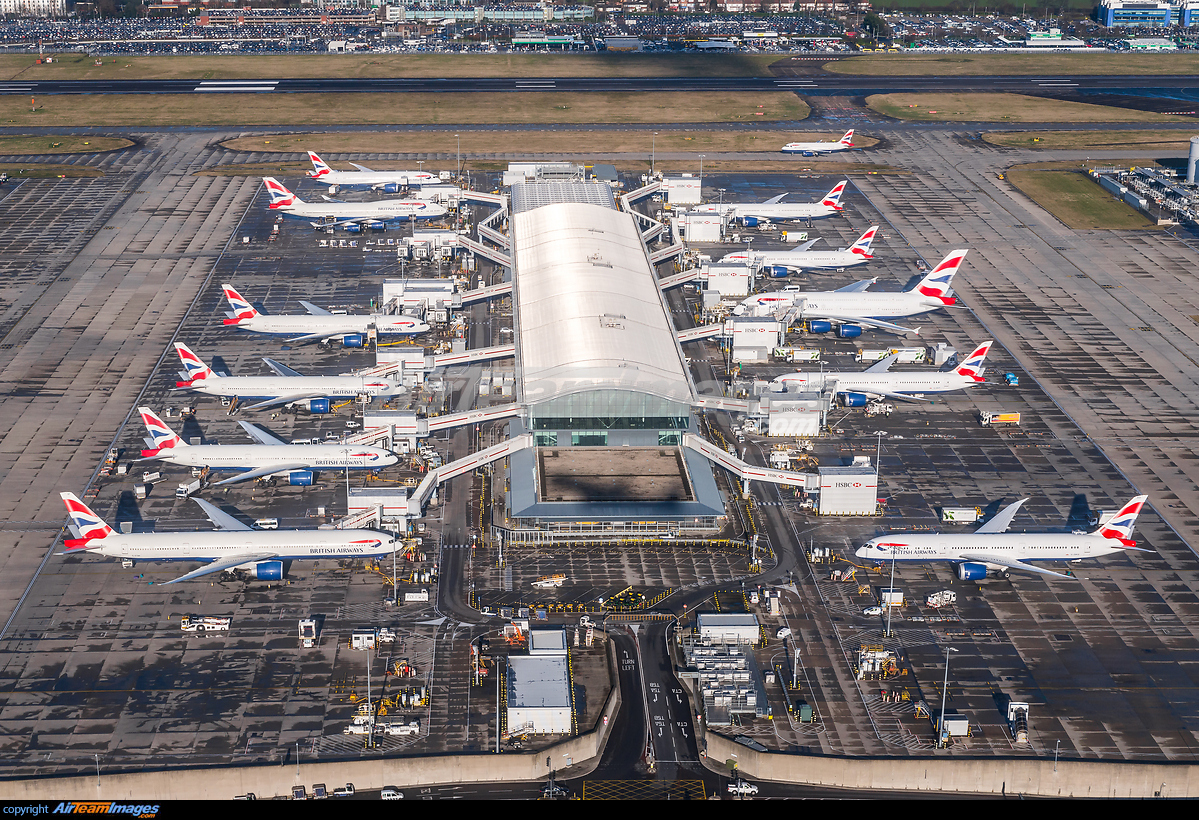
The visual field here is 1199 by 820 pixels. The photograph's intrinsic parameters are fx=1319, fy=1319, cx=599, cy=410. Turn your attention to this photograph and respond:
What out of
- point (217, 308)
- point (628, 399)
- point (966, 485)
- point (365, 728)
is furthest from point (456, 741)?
point (217, 308)

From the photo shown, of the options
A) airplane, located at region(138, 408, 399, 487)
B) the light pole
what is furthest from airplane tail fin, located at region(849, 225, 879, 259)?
the light pole

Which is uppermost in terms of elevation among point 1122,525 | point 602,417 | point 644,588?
point 602,417

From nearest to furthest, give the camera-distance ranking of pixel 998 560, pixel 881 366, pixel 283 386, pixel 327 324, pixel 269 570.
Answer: pixel 269 570, pixel 998 560, pixel 283 386, pixel 881 366, pixel 327 324

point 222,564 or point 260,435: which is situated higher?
point 260,435

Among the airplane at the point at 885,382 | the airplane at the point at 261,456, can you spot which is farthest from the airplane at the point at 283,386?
the airplane at the point at 885,382

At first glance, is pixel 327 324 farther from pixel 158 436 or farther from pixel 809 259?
pixel 809 259

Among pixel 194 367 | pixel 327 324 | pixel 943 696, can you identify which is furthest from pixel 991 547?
pixel 327 324

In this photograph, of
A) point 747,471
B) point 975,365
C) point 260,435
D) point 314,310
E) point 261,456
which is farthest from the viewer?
point 314,310

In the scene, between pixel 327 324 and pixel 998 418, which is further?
pixel 327 324
